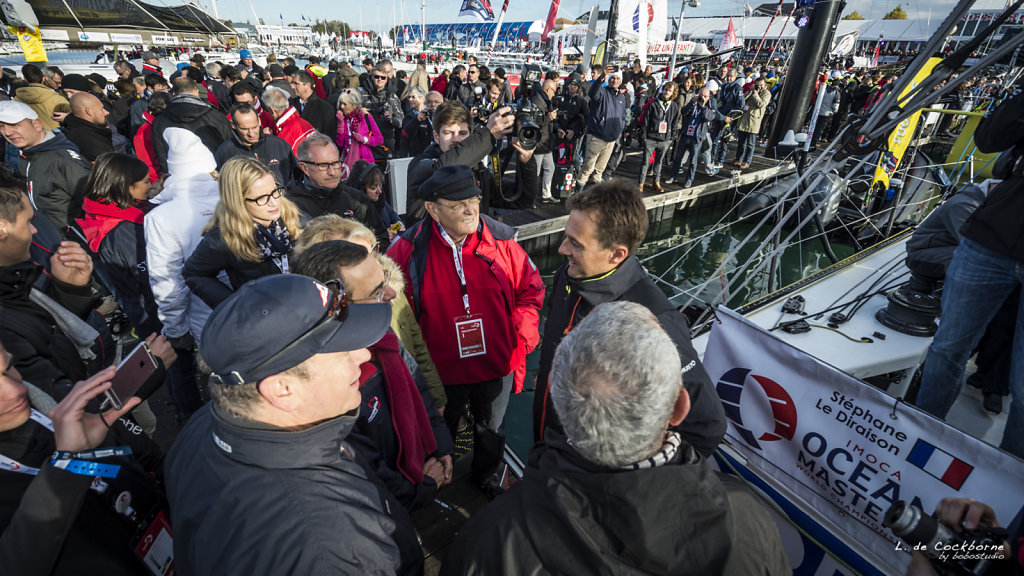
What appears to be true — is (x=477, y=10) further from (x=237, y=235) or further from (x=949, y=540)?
(x=949, y=540)

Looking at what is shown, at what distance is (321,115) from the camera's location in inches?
242

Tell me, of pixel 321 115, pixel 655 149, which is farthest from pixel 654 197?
pixel 321 115

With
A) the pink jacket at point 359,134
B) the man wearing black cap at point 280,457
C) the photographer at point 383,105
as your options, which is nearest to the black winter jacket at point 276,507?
the man wearing black cap at point 280,457

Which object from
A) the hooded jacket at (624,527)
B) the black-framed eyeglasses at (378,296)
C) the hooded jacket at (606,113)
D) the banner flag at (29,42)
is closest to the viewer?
the hooded jacket at (624,527)

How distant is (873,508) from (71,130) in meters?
7.80

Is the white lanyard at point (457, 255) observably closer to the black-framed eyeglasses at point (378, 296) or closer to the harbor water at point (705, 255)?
the black-framed eyeglasses at point (378, 296)

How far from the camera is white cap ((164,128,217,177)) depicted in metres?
2.86

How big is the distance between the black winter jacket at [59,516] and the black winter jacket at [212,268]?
3.59ft

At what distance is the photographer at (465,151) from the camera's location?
3092 mm

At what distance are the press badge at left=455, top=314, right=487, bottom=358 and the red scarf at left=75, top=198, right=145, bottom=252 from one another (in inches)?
87.1

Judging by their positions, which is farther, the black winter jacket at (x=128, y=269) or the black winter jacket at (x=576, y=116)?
the black winter jacket at (x=576, y=116)

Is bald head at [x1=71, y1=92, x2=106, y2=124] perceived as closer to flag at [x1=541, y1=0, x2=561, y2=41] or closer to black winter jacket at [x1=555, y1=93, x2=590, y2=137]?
black winter jacket at [x1=555, y1=93, x2=590, y2=137]

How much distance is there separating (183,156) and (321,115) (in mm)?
3660

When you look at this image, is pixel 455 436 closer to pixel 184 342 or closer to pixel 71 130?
pixel 184 342
